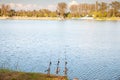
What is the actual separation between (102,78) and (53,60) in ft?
27.7

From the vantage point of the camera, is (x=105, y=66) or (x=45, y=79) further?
(x=105, y=66)

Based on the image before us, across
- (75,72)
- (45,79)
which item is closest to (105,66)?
(75,72)

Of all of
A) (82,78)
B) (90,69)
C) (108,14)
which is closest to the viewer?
(82,78)

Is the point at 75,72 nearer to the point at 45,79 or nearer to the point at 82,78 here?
the point at 82,78

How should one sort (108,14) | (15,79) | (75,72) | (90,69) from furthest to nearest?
(108,14)
(90,69)
(75,72)
(15,79)

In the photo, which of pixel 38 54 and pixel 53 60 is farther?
pixel 38 54

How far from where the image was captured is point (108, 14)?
18862 centimetres

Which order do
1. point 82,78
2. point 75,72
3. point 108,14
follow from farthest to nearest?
point 108,14, point 75,72, point 82,78

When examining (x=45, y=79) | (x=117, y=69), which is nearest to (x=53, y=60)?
(x=117, y=69)

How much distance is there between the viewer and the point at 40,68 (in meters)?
25.2

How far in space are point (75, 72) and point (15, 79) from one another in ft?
35.0

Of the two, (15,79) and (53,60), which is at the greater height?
(15,79)

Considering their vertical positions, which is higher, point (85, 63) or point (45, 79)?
point (45, 79)

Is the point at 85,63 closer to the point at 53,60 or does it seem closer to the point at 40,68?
the point at 53,60
